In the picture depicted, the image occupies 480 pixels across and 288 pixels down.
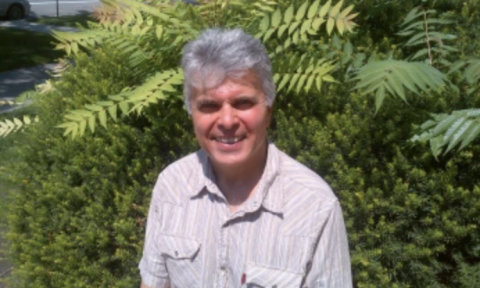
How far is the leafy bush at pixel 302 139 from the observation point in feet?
9.78

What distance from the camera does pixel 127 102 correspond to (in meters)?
3.40

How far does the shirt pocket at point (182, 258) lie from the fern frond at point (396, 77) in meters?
1.05

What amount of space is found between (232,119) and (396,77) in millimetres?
1015

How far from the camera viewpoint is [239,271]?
87.4 inches

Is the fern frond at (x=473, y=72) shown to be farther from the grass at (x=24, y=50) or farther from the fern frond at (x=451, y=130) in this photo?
the grass at (x=24, y=50)

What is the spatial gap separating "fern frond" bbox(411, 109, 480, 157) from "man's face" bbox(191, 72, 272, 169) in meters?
0.91

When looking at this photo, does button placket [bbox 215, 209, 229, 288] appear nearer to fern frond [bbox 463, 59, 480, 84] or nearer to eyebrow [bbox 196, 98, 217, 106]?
eyebrow [bbox 196, 98, 217, 106]

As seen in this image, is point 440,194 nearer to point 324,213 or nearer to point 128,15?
point 324,213

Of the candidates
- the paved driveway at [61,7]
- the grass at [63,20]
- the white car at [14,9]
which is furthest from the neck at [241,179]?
the paved driveway at [61,7]

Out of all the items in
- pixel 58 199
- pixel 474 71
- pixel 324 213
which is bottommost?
pixel 58 199

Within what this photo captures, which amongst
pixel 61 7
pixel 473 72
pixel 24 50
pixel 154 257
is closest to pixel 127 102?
pixel 154 257

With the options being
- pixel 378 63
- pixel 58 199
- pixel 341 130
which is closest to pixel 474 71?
pixel 378 63

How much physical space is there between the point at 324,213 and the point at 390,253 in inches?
38.3

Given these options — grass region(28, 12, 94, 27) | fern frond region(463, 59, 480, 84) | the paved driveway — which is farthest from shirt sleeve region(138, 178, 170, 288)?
the paved driveway
